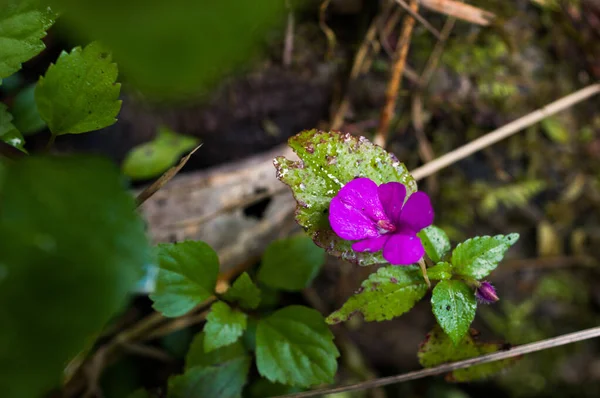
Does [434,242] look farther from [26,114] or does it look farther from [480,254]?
[26,114]

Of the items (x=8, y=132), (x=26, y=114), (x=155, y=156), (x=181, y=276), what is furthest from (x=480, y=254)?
(x=26, y=114)

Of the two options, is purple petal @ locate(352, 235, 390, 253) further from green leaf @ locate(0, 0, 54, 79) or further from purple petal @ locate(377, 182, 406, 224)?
green leaf @ locate(0, 0, 54, 79)

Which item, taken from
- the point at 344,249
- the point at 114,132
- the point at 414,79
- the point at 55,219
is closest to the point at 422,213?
the point at 344,249

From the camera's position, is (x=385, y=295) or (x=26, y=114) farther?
(x=26, y=114)

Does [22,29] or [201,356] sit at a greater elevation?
[22,29]

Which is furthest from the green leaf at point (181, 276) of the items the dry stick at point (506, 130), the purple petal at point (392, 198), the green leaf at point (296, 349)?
the dry stick at point (506, 130)

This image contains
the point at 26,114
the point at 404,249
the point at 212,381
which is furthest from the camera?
the point at 26,114
